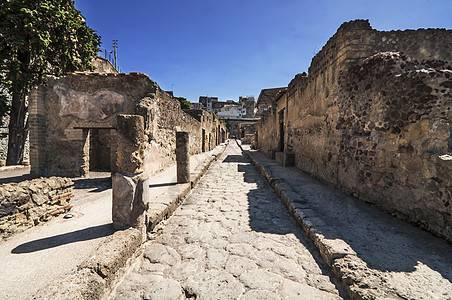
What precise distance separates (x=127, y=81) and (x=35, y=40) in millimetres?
5597

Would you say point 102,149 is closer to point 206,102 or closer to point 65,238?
point 65,238

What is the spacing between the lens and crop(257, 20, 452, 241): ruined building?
2.74 m

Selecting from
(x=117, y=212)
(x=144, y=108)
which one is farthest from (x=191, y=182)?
(x=117, y=212)

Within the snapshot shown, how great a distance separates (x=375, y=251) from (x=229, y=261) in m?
1.64

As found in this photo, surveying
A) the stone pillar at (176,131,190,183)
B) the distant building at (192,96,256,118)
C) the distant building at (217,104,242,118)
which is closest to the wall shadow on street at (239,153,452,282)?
the stone pillar at (176,131,190,183)

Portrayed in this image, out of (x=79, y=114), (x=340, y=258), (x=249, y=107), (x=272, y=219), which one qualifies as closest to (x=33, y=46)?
(x=79, y=114)

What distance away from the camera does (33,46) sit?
8.36 m

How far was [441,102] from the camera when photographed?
9.07ft

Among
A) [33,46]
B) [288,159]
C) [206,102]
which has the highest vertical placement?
[206,102]

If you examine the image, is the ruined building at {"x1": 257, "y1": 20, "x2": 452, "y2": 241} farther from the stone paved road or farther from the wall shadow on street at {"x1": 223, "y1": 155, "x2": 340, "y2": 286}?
the stone paved road

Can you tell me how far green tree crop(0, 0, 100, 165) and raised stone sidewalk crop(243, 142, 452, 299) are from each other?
29.7 feet

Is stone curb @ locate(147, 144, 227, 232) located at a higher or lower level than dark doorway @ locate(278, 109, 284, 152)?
lower

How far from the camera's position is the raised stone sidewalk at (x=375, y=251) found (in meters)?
1.65

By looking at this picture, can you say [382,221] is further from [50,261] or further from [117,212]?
[50,261]
